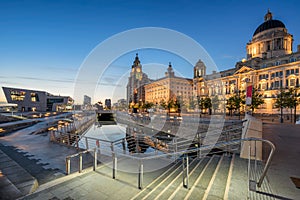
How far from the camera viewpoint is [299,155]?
6754 mm

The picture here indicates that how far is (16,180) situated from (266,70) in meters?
74.8

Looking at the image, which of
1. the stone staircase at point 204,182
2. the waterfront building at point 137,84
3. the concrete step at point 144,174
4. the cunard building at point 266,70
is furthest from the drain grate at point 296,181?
the waterfront building at point 137,84

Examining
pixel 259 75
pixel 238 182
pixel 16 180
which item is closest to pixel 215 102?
pixel 259 75

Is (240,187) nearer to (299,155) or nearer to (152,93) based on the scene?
(299,155)

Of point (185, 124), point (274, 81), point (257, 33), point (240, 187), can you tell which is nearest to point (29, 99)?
point (185, 124)

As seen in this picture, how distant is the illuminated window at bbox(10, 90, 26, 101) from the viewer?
5717 centimetres

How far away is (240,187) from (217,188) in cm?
60

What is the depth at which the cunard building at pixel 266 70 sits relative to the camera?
172 feet

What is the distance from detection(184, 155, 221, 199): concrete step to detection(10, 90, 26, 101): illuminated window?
246ft

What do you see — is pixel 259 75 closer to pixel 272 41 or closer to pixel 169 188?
pixel 272 41

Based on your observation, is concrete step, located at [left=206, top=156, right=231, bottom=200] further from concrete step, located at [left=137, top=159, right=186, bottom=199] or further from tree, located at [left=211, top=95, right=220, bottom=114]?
tree, located at [left=211, top=95, right=220, bottom=114]

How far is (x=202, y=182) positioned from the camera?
15.2 feet

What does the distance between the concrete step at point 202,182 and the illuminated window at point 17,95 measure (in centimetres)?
7484

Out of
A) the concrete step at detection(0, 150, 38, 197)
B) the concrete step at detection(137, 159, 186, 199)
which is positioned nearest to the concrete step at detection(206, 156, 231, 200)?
the concrete step at detection(137, 159, 186, 199)
